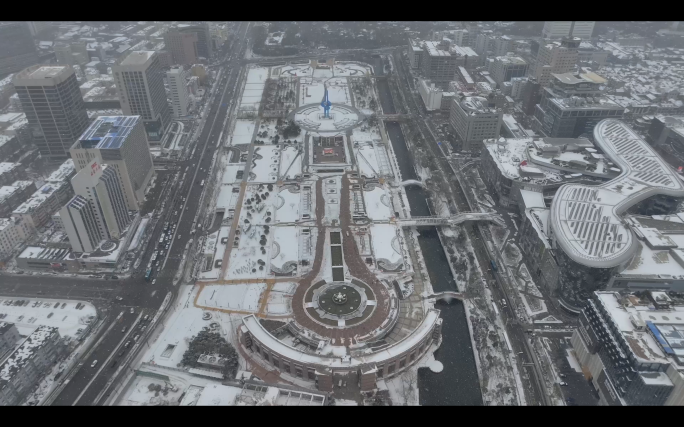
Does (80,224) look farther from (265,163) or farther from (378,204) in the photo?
(378,204)

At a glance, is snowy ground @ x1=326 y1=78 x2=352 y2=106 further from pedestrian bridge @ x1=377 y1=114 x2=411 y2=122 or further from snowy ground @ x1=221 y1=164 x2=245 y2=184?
snowy ground @ x1=221 y1=164 x2=245 y2=184

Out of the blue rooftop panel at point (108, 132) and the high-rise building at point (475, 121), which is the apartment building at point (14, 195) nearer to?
the blue rooftop panel at point (108, 132)

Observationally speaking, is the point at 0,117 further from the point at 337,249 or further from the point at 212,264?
the point at 337,249

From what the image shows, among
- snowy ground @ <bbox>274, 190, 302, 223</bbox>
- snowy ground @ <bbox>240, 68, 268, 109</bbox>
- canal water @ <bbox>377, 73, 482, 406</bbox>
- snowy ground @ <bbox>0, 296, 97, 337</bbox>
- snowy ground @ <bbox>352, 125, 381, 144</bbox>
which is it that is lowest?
canal water @ <bbox>377, 73, 482, 406</bbox>

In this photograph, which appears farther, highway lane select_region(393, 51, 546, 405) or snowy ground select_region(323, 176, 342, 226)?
snowy ground select_region(323, 176, 342, 226)

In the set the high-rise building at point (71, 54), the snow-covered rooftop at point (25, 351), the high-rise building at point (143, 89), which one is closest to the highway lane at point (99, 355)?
the snow-covered rooftop at point (25, 351)

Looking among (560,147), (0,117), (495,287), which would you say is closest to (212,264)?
(495,287)

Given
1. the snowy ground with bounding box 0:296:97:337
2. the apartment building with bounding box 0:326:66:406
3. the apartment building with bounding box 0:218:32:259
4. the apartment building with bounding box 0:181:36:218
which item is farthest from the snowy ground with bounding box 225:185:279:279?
the apartment building with bounding box 0:181:36:218

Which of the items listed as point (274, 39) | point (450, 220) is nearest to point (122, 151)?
point (450, 220)
